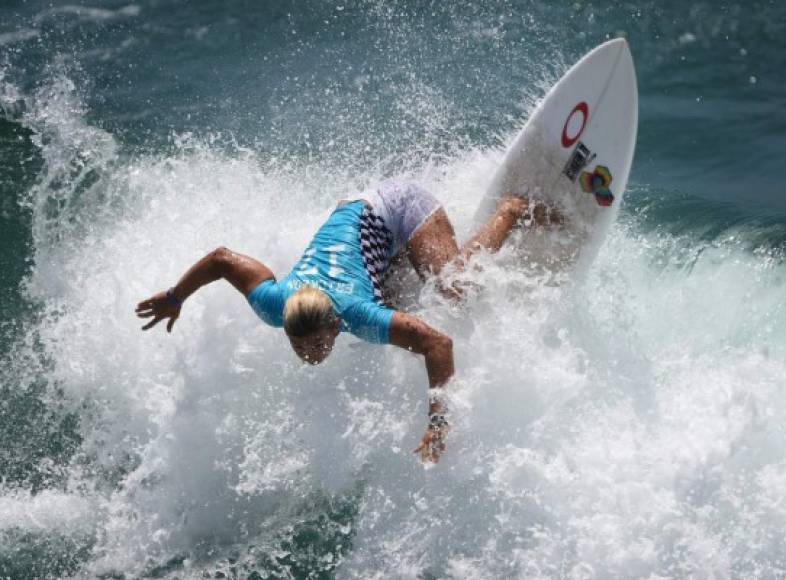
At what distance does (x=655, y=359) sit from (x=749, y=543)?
1.22 metres

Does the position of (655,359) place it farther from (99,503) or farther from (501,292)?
(99,503)

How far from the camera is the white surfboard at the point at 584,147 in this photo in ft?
16.9

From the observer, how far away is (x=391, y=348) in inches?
180

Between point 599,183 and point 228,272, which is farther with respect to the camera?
point 599,183

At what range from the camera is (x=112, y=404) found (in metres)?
5.12

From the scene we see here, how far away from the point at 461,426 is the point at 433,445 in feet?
1.29

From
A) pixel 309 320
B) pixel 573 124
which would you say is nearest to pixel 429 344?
pixel 309 320

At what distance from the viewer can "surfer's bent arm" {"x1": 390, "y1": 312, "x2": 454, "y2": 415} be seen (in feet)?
12.5

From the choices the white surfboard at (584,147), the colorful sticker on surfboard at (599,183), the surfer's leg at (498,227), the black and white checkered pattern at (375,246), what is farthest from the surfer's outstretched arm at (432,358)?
the colorful sticker on surfboard at (599,183)

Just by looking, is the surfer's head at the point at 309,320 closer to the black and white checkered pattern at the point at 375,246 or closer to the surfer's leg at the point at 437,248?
the black and white checkered pattern at the point at 375,246

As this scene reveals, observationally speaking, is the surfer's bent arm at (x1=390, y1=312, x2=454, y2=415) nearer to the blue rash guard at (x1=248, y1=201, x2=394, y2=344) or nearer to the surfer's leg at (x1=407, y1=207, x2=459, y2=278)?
the blue rash guard at (x1=248, y1=201, x2=394, y2=344)

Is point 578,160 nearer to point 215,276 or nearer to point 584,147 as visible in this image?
point 584,147

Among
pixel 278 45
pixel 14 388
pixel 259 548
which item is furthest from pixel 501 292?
pixel 278 45

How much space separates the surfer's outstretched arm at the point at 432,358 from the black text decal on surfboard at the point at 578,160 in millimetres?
1905
